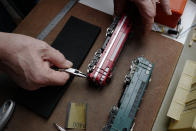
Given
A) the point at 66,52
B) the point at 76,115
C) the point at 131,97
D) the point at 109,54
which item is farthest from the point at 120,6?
the point at 76,115

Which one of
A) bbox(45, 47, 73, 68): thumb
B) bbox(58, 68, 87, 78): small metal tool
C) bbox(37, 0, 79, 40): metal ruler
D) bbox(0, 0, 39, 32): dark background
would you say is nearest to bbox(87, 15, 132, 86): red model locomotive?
bbox(58, 68, 87, 78): small metal tool

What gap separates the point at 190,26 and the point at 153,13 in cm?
39

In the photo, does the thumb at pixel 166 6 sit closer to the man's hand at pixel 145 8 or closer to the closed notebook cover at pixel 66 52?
the man's hand at pixel 145 8

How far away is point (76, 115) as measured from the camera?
0.86 meters

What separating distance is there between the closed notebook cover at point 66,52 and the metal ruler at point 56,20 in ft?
0.27

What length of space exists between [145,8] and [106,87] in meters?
0.45

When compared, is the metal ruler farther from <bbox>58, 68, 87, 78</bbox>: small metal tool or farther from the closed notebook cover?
<bbox>58, 68, 87, 78</bbox>: small metal tool

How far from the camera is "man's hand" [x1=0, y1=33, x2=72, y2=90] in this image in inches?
29.1

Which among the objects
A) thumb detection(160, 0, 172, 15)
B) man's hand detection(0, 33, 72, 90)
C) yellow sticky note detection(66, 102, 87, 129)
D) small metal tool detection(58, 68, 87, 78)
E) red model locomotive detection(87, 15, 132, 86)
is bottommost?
yellow sticky note detection(66, 102, 87, 129)

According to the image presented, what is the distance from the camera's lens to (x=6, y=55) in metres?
0.74

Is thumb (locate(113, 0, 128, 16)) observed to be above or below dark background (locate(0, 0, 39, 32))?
above

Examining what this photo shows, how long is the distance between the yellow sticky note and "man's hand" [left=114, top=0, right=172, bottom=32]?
1.79 ft

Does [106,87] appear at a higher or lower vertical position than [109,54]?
lower

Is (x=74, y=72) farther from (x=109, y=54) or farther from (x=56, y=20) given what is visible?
(x=56, y=20)
